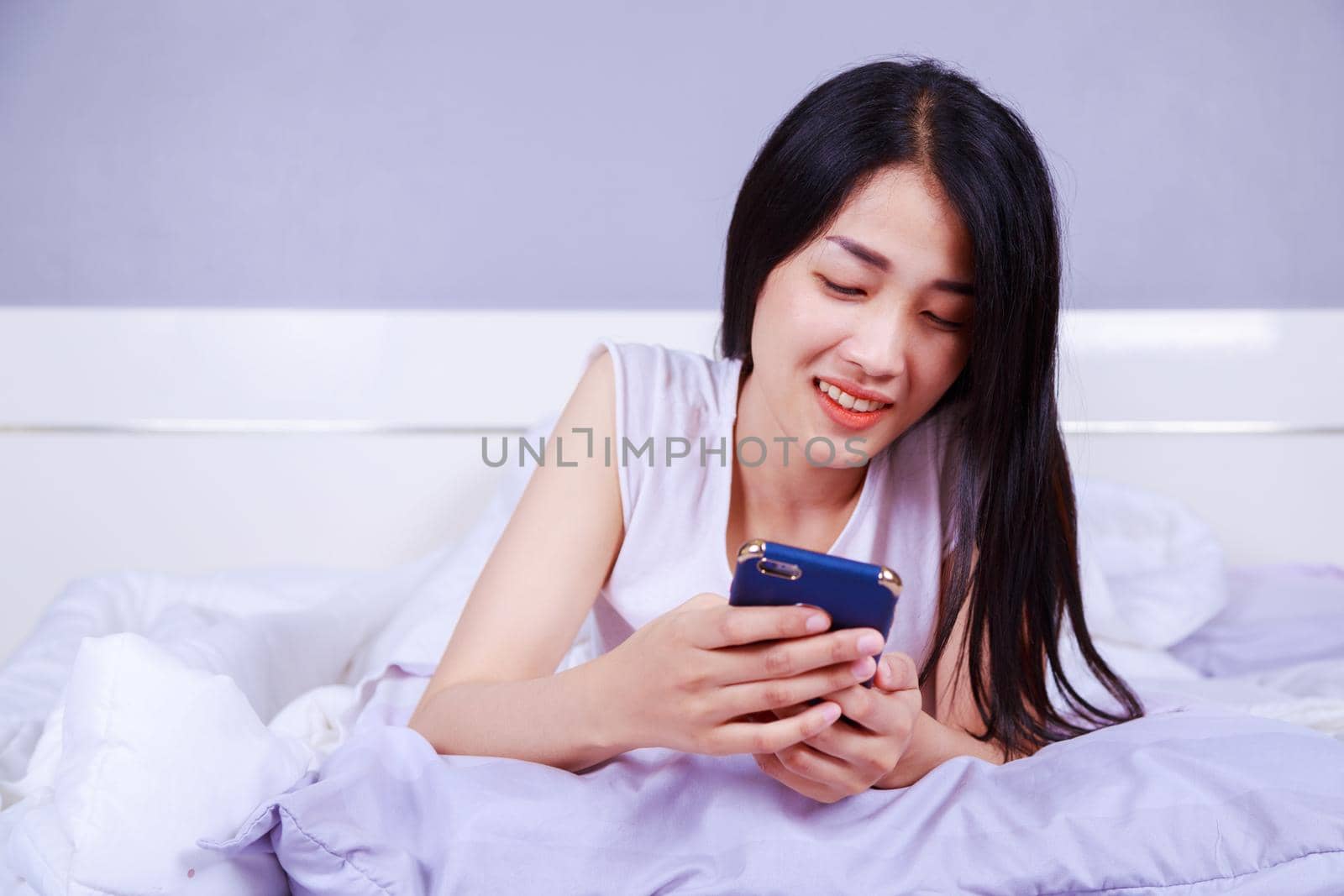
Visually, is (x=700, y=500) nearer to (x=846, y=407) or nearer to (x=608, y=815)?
(x=846, y=407)

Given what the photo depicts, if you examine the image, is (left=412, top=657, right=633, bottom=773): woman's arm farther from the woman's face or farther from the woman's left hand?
the woman's face

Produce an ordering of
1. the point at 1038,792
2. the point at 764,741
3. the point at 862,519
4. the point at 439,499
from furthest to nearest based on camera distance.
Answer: the point at 439,499
the point at 862,519
the point at 1038,792
the point at 764,741

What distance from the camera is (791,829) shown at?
2.48 feet

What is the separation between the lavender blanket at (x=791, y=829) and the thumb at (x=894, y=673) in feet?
0.34

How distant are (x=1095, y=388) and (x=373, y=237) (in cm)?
120

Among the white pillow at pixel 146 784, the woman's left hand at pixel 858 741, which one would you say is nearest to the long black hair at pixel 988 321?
the woman's left hand at pixel 858 741

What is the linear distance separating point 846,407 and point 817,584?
33 cm

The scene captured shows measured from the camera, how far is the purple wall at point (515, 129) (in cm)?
177

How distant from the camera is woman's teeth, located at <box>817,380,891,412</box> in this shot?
3.02 feet

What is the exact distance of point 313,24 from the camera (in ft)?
5.80

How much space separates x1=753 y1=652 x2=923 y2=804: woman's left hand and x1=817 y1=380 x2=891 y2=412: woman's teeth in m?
0.25

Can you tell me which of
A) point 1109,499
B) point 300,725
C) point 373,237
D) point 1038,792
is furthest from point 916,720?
point 373,237

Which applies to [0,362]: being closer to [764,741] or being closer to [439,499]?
[439,499]

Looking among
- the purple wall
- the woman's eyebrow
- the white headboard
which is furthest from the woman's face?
the purple wall
